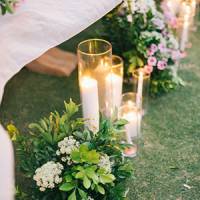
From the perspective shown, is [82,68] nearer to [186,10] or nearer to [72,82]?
[72,82]

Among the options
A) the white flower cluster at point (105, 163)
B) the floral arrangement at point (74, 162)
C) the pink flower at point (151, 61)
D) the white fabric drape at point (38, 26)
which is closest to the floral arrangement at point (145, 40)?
the pink flower at point (151, 61)

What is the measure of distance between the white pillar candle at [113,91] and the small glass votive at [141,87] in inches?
3.3

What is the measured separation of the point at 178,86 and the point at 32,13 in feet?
3.02

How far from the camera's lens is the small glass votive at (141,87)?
1.65 m

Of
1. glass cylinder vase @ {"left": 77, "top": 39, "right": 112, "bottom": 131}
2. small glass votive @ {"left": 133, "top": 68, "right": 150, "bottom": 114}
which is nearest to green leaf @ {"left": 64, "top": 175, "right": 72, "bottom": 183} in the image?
glass cylinder vase @ {"left": 77, "top": 39, "right": 112, "bottom": 131}

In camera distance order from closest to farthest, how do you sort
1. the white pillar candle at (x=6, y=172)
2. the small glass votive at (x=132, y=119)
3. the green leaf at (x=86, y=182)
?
the white pillar candle at (x=6, y=172) < the green leaf at (x=86, y=182) < the small glass votive at (x=132, y=119)

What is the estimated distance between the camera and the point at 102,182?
3.87ft

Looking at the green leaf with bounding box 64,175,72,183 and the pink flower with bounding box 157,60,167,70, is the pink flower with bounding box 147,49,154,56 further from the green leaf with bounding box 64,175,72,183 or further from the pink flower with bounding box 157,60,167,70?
the green leaf with bounding box 64,175,72,183

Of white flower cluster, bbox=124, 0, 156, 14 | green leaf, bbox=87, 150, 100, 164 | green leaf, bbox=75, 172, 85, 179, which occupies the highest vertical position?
white flower cluster, bbox=124, 0, 156, 14

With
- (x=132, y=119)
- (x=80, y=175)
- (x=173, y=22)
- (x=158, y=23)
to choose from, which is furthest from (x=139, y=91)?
(x=80, y=175)

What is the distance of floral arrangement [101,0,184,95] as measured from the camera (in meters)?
1.77

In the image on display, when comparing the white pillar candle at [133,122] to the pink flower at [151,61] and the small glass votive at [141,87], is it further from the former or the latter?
the pink flower at [151,61]

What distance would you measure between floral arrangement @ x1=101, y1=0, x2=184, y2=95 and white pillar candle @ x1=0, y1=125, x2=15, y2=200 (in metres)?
0.97

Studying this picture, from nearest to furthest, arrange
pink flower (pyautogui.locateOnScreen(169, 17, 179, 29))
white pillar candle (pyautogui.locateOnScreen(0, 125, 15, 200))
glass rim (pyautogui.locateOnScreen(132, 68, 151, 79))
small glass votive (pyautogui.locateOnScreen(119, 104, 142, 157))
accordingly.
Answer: white pillar candle (pyautogui.locateOnScreen(0, 125, 15, 200)) → small glass votive (pyautogui.locateOnScreen(119, 104, 142, 157)) → glass rim (pyautogui.locateOnScreen(132, 68, 151, 79)) → pink flower (pyautogui.locateOnScreen(169, 17, 179, 29))
